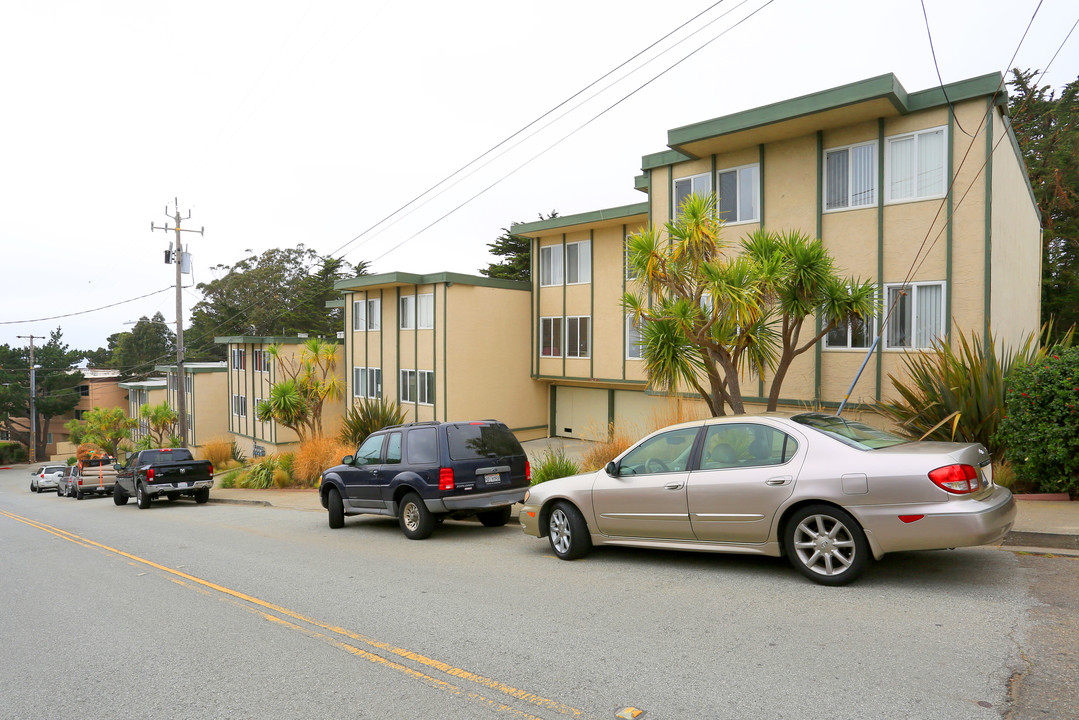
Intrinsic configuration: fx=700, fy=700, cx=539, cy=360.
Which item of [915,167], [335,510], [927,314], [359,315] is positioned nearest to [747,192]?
[915,167]

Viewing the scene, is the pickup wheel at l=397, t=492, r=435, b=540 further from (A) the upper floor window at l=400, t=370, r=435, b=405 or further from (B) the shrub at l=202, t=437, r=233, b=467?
(B) the shrub at l=202, t=437, r=233, b=467

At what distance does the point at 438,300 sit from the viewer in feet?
81.8

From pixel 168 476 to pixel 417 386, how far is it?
8.83 m

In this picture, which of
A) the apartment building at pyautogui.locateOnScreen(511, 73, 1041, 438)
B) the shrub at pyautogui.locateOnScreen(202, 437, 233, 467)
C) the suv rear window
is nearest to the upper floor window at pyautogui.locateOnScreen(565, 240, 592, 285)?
the apartment building at pyautogui.locateOnScreen(511, 73, 1041, 438)

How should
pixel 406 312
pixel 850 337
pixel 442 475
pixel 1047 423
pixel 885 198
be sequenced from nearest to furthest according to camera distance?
pixel 1047 423, pixel 442 475, pixel 885 198, pixel 850 337, pixel 406 312

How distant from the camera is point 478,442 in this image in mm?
10156

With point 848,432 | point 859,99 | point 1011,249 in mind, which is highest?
point 859,99

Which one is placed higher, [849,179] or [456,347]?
[849,179]

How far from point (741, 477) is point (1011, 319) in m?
11.1

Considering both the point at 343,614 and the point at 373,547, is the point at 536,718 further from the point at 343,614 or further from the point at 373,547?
the point at 373,547

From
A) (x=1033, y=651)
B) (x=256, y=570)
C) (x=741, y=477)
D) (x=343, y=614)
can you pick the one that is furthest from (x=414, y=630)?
(x=1033, y=651)

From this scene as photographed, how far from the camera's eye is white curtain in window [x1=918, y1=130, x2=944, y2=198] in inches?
505

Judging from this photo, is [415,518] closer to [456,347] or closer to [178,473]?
[178,473]

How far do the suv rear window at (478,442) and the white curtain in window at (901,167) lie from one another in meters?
8.90
